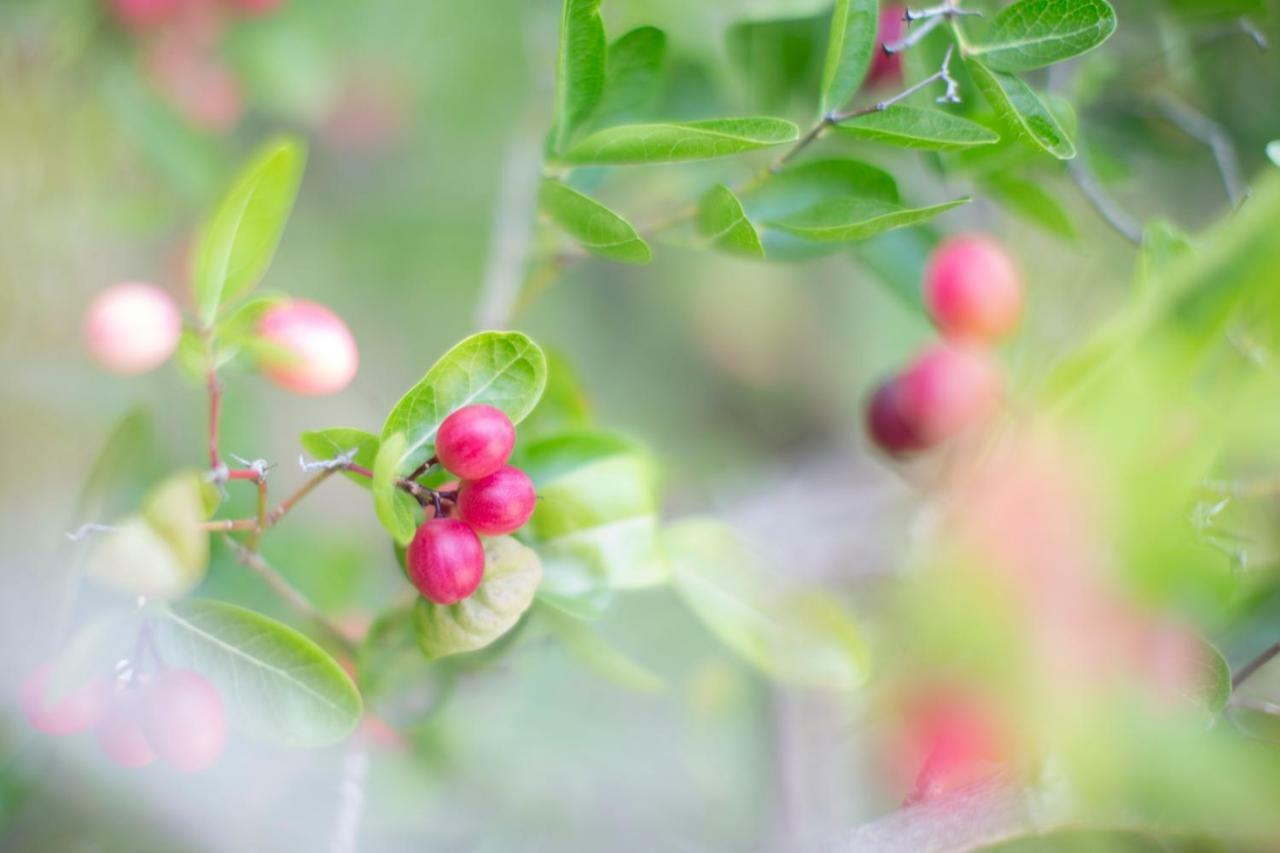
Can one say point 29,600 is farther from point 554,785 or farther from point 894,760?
point 894,760

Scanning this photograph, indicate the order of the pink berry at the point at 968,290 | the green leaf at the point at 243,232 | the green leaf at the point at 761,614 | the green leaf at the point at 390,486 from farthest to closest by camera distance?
the pink berry at the point at 968,290, the green leaf at the point at 761,614, the green leaf at the point at 243,232, the green leaf at the point at 390,486

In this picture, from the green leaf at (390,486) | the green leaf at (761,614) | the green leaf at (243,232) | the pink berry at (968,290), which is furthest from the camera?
the pink berry at (968,290)

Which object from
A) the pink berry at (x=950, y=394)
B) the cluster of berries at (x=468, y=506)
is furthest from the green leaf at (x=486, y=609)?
the pink berry at (x=950, y=394)

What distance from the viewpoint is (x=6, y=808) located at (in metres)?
0.85

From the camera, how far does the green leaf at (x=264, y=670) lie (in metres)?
0.59

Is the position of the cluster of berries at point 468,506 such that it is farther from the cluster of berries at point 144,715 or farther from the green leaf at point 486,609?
the cluster of berries at point 144,715

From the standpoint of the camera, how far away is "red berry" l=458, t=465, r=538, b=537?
0.59 meters

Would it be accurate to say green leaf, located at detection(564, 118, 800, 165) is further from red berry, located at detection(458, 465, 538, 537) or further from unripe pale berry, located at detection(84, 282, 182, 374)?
unripe pale berry, located at detection(84, 282, 182, 374)

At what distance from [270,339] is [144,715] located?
264 mm

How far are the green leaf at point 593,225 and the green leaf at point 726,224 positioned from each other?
6 cm

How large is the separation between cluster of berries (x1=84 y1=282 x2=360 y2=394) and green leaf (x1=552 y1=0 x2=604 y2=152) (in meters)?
0.21

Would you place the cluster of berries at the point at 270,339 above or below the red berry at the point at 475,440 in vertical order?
below

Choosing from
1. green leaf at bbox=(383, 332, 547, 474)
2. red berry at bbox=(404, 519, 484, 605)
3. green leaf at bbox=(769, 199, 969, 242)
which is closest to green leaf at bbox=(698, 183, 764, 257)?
green leaf at bbox=(769, 199, 969, 242)

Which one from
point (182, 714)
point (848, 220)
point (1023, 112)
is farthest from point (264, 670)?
point (1023, 112)
